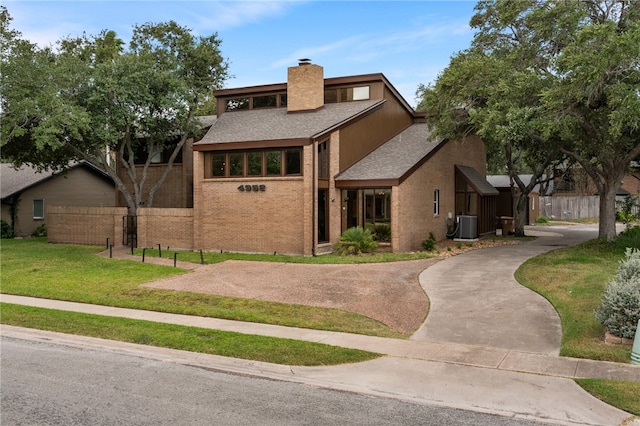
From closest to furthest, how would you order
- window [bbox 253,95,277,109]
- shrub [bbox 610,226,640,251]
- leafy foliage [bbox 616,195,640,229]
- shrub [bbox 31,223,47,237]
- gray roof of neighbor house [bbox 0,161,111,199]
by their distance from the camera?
shrub [bbox 610,226,640,251] < window [bbox 253,95,277,109] < leafy foliage [bbox 616,195,640,229] < gray roof of neighbor house [bbox 0,161,111,199] < shrub [bbox 31,223,47,237]

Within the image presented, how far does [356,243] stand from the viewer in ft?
70.8

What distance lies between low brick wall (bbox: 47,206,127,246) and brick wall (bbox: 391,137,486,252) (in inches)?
573

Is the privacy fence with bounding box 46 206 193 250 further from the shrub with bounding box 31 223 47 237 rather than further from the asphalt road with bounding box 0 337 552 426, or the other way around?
the asphalt road with bounding box 0 337 552 426

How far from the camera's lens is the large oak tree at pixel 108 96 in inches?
870

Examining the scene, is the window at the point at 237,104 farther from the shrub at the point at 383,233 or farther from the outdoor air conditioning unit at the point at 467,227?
the outdoor air conditioning unit at the point at 467,227

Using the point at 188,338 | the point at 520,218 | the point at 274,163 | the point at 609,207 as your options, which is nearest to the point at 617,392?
the point at 188,338

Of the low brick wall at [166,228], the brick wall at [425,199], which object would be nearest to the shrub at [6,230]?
the low brick wall at [166,228]

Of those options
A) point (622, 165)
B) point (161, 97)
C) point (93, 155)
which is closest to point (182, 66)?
point (161, 97)

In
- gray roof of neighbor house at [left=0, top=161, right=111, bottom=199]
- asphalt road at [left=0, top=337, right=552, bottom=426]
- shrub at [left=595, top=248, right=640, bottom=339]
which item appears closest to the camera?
asphalt road at [left=0, top=337, right=552, bottom=426]

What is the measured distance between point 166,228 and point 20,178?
55.4ft

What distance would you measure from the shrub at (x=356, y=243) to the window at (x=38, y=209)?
23.6m

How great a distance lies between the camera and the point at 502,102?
754 inches

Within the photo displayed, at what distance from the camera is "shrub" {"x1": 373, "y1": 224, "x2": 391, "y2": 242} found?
968 inches

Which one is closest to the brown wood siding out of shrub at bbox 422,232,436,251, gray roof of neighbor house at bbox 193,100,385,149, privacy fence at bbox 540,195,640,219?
gray roof of neighbor house at bbox 193,100,385,149
